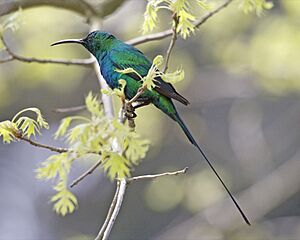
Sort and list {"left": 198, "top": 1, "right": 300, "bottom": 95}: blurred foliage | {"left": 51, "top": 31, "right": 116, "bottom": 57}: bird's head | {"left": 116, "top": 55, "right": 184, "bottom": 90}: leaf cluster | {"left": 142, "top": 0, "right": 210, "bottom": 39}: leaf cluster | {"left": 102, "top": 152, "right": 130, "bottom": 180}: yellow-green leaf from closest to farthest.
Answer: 1. {"left": 102, "top": 152, "right": 130, "bottom": 180}: yellow-green leaf
2. {"left": 116, "top": 55, "right": 184, "bottom": 90}: leaf cluster
3. {"left": 142, "top": 0, "right": 210, "bottom": 39}: leaf cluster
4. {"left": 51, "top": 31, "right": 116, "bottom": 57}: bird's head
5. {"left": 198, "top": 1, "right": 300, "bottom": 95}: blurred foliage

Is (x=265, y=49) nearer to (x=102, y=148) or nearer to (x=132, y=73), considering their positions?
(x=132, y=73)

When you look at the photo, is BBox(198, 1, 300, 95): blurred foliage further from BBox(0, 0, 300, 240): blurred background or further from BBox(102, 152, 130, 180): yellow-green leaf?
BBox(102, 152, 130, 180): yellow-green leaf

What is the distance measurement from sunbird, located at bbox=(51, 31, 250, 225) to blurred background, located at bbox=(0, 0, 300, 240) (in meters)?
0.38

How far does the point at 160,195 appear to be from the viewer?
16.7 ft

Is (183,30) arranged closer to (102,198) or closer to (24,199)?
(102,198)

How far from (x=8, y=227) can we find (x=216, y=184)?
265cm

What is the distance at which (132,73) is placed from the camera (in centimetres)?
230

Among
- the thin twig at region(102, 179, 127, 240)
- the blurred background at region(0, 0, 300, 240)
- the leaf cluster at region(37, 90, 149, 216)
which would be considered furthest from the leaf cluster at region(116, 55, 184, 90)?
the blurred background at region(0, 0, 300, 240)

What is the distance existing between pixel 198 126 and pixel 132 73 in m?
3.26

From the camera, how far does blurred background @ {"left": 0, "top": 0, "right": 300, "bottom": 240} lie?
445 cm

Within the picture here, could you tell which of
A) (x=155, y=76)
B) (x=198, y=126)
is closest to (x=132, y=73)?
(x=155, y=76)

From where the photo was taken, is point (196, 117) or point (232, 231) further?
point (196, 117)

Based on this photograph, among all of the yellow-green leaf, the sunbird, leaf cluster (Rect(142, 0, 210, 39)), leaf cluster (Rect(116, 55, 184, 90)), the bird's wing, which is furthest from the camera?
the bird's wing

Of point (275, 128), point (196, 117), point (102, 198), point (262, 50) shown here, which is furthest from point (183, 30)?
Result: point (102, 198)
